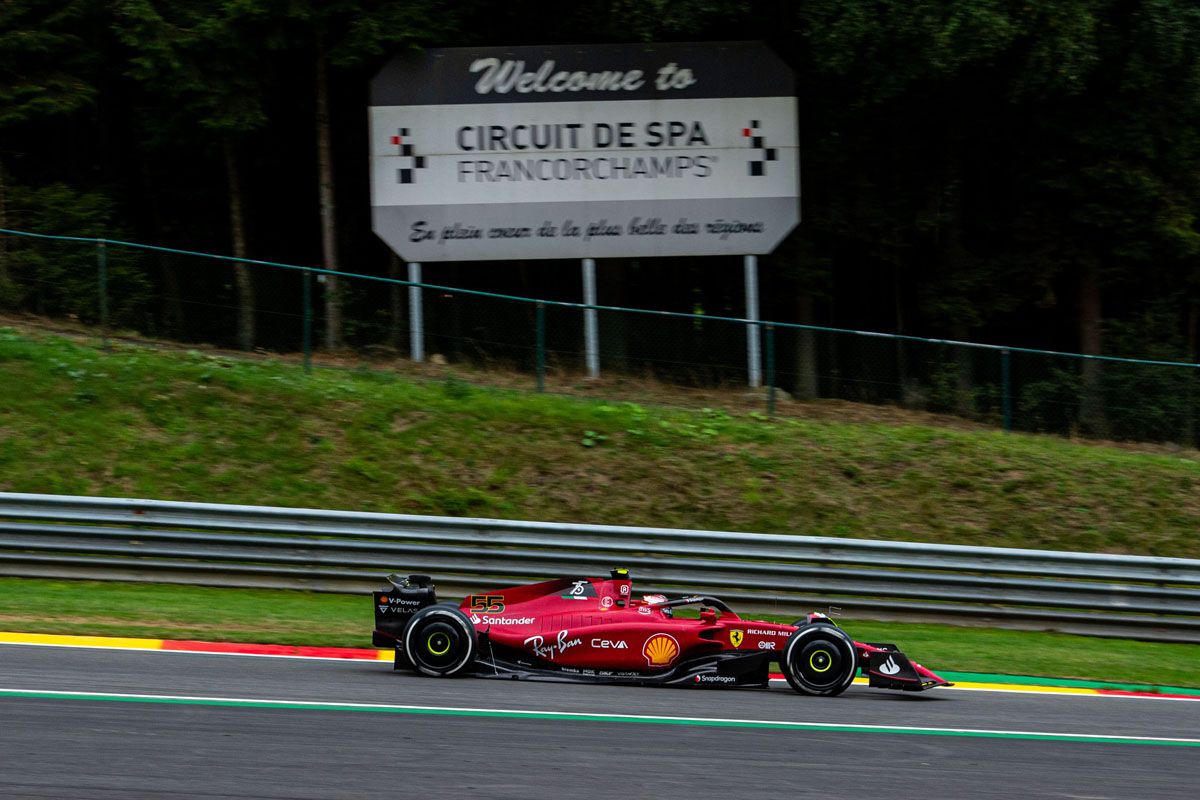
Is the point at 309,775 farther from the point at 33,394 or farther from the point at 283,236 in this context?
the point at 283,236

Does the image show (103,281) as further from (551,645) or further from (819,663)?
(819,663)

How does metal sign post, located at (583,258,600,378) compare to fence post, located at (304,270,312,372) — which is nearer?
fence post, located at (304,270,312,372)

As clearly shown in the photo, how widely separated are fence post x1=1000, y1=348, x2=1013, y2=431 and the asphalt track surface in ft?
28.4

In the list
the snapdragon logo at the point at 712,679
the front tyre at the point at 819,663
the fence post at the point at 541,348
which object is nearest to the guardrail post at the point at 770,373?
the fence post at the point at 541,348

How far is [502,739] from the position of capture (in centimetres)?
795

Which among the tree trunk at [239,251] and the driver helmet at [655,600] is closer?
the driver helmet at [655,600]

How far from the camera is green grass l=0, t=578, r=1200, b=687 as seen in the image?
11188 millimetres

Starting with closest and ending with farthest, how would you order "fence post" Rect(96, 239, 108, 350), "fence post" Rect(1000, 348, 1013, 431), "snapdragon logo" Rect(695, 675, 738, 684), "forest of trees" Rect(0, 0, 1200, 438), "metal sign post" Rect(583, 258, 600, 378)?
"snapdragon logo" Rect(695, 675, 738, 684), "fence post" Rect(96, 239, 108, 350), "metal sign post" Rect(583, 258, 600, 378), "fence post" Rect(1000, 348, 1013, 431), "forest of trees" Rect(0, 0, 1200, 438)

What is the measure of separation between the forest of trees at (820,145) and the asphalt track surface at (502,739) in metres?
10.8

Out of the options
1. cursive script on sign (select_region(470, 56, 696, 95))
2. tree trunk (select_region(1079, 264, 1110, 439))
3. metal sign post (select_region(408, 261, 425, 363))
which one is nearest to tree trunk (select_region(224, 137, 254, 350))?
metal sign post (select_region(408, 261, 425, 363))

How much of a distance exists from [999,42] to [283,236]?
13748 mm

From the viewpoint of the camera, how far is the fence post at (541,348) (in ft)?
58.5

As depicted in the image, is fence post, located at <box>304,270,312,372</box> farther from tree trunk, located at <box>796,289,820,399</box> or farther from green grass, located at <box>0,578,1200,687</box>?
tree trunk, located at <box>796,289,820,399</box>

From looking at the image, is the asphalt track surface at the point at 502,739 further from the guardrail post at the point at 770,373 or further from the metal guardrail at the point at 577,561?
the guardrail post at the point at 770,373
